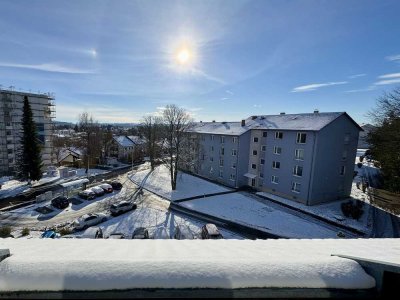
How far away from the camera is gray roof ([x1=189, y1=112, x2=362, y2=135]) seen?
26922 millimetres

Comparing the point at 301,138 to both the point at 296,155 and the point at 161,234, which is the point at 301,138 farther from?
the point at 161,234

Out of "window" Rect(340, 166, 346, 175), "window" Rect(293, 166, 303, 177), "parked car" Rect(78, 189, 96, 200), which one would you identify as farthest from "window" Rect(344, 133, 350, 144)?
"parked car" Rect(78, 189, 96, 200)

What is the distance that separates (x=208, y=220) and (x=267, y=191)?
13442 mm

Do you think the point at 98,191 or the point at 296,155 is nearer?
the point at 98,191

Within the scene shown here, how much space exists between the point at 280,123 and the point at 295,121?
6.95ft

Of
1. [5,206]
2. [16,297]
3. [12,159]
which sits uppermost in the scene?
[16,297]

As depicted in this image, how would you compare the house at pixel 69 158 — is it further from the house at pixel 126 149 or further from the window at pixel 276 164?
the window at pixel 276 164

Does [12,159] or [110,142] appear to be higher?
[110,142]

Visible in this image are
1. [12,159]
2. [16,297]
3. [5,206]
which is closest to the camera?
[16,297]

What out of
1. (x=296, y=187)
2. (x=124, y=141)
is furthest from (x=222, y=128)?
(x=124, y=141)

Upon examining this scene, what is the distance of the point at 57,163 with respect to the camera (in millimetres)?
48844

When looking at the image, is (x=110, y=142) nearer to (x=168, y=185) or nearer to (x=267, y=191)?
(x=168, y=185)

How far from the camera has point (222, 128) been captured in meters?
40.1

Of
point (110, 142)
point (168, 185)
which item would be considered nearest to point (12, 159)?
point (110, 142)
